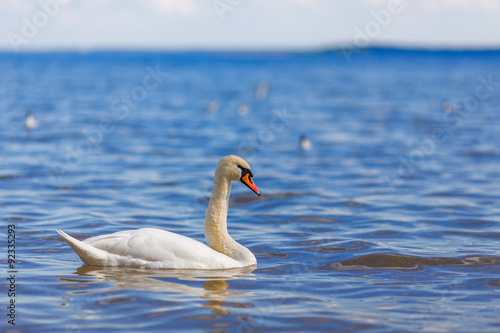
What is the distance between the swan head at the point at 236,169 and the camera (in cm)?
782

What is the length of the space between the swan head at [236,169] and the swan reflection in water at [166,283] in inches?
40.9

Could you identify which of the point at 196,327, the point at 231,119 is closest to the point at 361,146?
the point at 231,119

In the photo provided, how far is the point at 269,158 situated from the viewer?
1878 centimetres

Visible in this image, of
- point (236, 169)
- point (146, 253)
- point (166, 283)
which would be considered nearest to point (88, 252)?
point (146, 253)

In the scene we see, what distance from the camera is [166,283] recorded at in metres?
6.87

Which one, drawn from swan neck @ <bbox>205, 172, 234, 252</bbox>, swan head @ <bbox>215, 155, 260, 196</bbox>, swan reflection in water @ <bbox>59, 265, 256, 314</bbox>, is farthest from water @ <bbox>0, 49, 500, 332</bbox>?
swan head @ <bbox>215, 155, 260, 196</bbox>

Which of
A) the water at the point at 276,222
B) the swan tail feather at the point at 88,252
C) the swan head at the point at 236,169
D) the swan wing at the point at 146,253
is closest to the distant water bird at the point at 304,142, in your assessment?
the water at the point at 276,222

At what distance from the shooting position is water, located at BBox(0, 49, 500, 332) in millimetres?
6109

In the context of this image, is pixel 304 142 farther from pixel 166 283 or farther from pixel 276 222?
pixel 166 283

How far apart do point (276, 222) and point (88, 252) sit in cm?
421

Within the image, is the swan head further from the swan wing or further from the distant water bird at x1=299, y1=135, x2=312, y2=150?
the distant water bird at x1=299, y1=135, x2=312, y2=150

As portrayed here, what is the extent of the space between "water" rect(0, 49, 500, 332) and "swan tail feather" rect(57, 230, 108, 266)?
0.52ft

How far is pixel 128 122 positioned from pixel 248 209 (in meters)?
17.3

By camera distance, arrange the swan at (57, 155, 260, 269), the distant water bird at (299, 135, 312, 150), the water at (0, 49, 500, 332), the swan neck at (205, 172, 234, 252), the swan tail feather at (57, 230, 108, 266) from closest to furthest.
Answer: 1. the water at (0, 49, 500, 332)
2. the swan tail feather at (57, 230, 108, 266)
3. the swan at (57, 155, 260, 269)
4. the swan neck at (205, 172, 234, 252)
5. the distant water bird at (299, 135, 312, 150)
